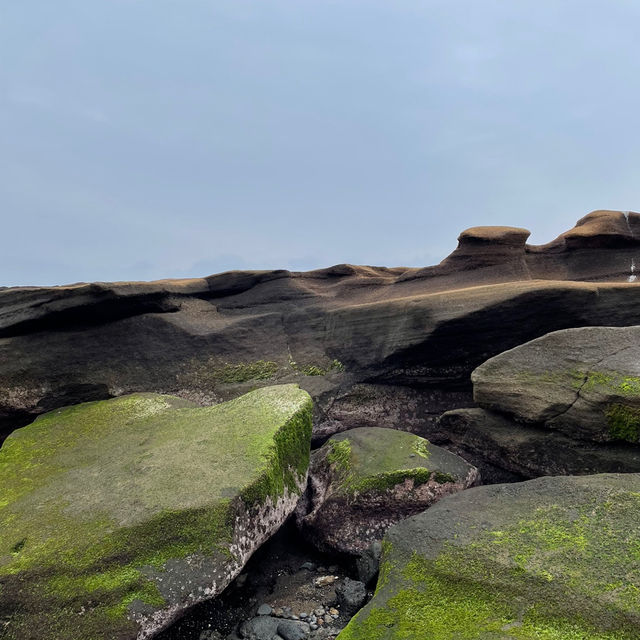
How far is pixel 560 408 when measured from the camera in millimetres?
9938

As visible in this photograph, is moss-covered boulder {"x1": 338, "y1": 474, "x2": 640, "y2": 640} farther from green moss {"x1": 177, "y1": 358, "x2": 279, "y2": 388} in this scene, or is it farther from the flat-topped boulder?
the flat-topped boulder

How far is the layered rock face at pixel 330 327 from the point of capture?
510 inches

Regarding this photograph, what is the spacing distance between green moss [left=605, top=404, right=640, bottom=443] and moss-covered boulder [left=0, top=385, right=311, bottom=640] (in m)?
5.89

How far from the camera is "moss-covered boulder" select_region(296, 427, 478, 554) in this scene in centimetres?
953

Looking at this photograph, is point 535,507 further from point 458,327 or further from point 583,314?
point 583,314

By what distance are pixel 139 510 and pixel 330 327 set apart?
968 centimetres

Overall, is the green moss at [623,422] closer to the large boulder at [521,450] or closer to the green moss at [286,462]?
the large boulder at [521,450]

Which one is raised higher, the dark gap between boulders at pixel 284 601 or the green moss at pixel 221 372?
the green moss at pixel 221 372

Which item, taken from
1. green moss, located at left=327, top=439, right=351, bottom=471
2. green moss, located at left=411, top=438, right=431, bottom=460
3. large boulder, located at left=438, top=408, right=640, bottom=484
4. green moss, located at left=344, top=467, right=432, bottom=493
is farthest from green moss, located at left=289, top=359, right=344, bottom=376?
green moss, located at left=344, top=467, right=432, bottom=493

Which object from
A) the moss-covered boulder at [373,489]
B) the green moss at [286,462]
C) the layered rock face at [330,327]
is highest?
the layered rock face at [330,327]

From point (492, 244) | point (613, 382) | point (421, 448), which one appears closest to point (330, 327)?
point (492, 244)

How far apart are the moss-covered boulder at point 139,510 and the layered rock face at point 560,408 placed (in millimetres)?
4144

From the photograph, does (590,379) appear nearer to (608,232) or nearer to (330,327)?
(330,327)

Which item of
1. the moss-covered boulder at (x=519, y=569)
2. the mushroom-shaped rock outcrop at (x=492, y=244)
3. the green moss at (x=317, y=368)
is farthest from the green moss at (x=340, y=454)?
the mushroom-shaped rock outcrop at (x=492, y=244)
